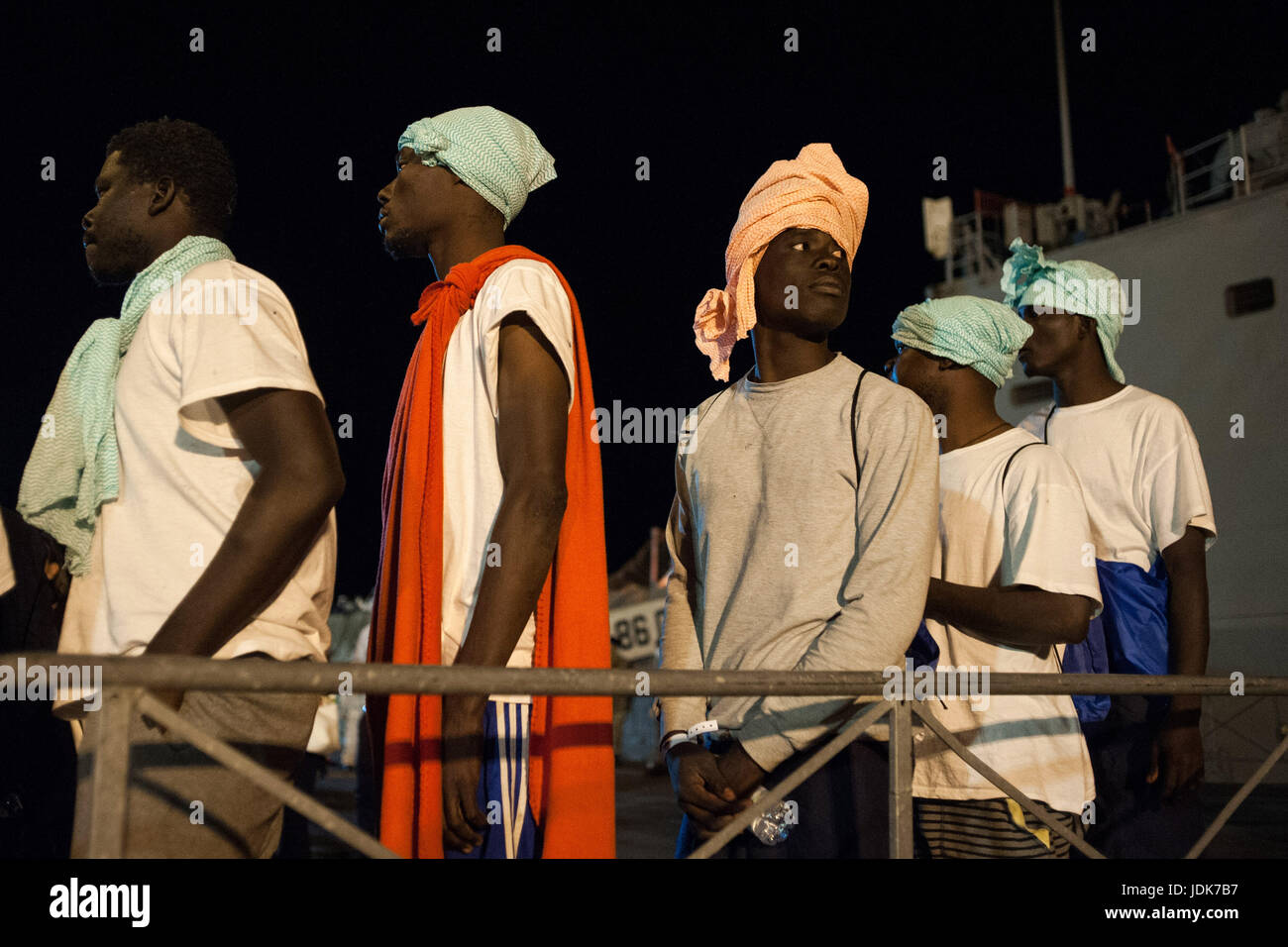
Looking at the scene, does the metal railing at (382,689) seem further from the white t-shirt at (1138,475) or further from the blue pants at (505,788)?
the white t-shirt at (1138,475)

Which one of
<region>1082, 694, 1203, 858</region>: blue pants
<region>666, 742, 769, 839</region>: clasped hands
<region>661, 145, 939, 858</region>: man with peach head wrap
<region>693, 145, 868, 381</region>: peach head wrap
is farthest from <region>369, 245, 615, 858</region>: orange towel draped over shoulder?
<region>1082, 694, 1203, 858</region>: blue pants

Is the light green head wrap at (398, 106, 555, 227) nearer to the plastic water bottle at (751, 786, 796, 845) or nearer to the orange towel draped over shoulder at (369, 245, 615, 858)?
the orange towel draped over shoulder at (369, 245, 615, 858)

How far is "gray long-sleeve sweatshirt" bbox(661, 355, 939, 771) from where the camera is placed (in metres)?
2.46

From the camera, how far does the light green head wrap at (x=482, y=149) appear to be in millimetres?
2629

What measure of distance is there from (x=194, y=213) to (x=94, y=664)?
115cm

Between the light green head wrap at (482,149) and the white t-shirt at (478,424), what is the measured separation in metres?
0.31

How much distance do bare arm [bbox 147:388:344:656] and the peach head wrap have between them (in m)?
1.27

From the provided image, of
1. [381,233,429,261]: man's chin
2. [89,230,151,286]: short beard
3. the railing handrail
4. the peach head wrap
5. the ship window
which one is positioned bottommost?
the railing handrail

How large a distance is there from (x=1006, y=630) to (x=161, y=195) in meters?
2.16

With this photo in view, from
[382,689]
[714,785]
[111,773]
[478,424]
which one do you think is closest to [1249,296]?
[714,785]

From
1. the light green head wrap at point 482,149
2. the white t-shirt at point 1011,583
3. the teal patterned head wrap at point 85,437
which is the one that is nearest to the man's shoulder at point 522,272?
the light green head wrap at point 482,149

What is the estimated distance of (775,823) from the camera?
2508 millimetres

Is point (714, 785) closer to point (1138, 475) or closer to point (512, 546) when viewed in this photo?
point (512, 546)

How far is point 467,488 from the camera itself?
233 centimetres
